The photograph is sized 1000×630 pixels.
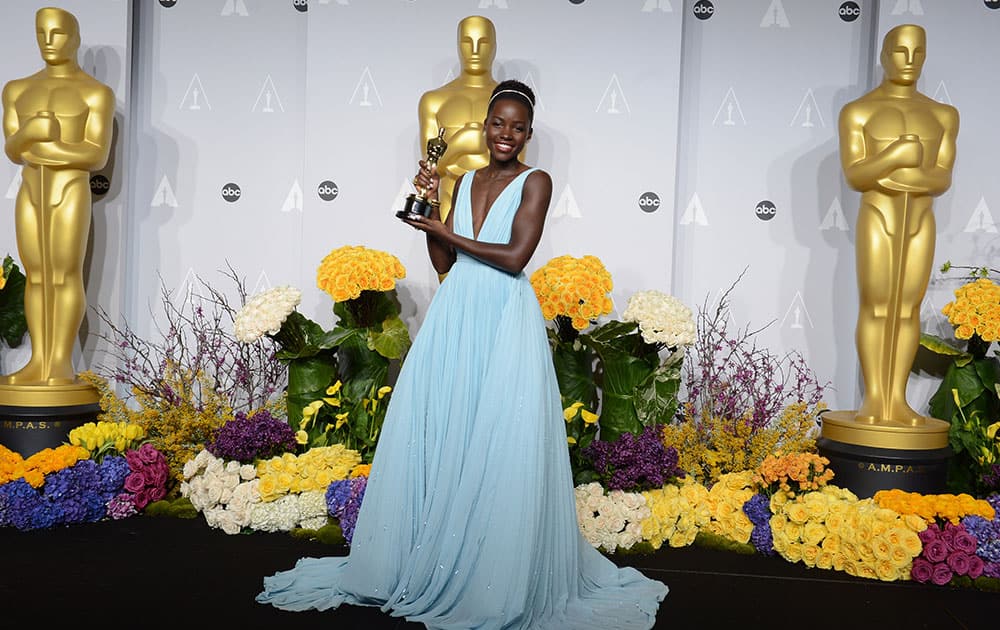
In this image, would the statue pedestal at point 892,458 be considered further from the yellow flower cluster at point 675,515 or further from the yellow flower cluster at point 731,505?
the yellow flower cluster at point 675,515

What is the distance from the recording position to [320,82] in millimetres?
4836

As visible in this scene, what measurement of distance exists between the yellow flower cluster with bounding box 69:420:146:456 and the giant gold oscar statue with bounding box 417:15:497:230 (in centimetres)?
183

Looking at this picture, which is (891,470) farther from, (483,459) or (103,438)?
(103,438)

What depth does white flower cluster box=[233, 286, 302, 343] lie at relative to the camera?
13.4 ft

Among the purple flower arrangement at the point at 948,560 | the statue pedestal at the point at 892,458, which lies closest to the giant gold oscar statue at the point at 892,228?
the statue pedestal at the point at 892,458

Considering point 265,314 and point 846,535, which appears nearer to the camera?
point 846,535

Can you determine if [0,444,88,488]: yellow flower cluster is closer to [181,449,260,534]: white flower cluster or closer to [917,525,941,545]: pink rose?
[181,449,260,534]: white flower cluster

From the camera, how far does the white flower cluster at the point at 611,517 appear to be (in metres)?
3.59

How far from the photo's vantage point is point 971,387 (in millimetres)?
4195

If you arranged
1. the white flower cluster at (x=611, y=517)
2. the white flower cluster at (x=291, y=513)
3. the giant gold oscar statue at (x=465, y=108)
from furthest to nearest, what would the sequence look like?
the giant gold oscar statue at (x=465, y=108) < the white flower cluster at (x=291, y=513) < the white flower cluster at (x=611, y=517)

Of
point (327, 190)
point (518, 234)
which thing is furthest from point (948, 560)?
point (327, 190)

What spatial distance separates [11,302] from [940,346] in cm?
489

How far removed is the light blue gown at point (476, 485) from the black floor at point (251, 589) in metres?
0.14

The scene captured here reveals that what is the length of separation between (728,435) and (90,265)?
12.0 ft
